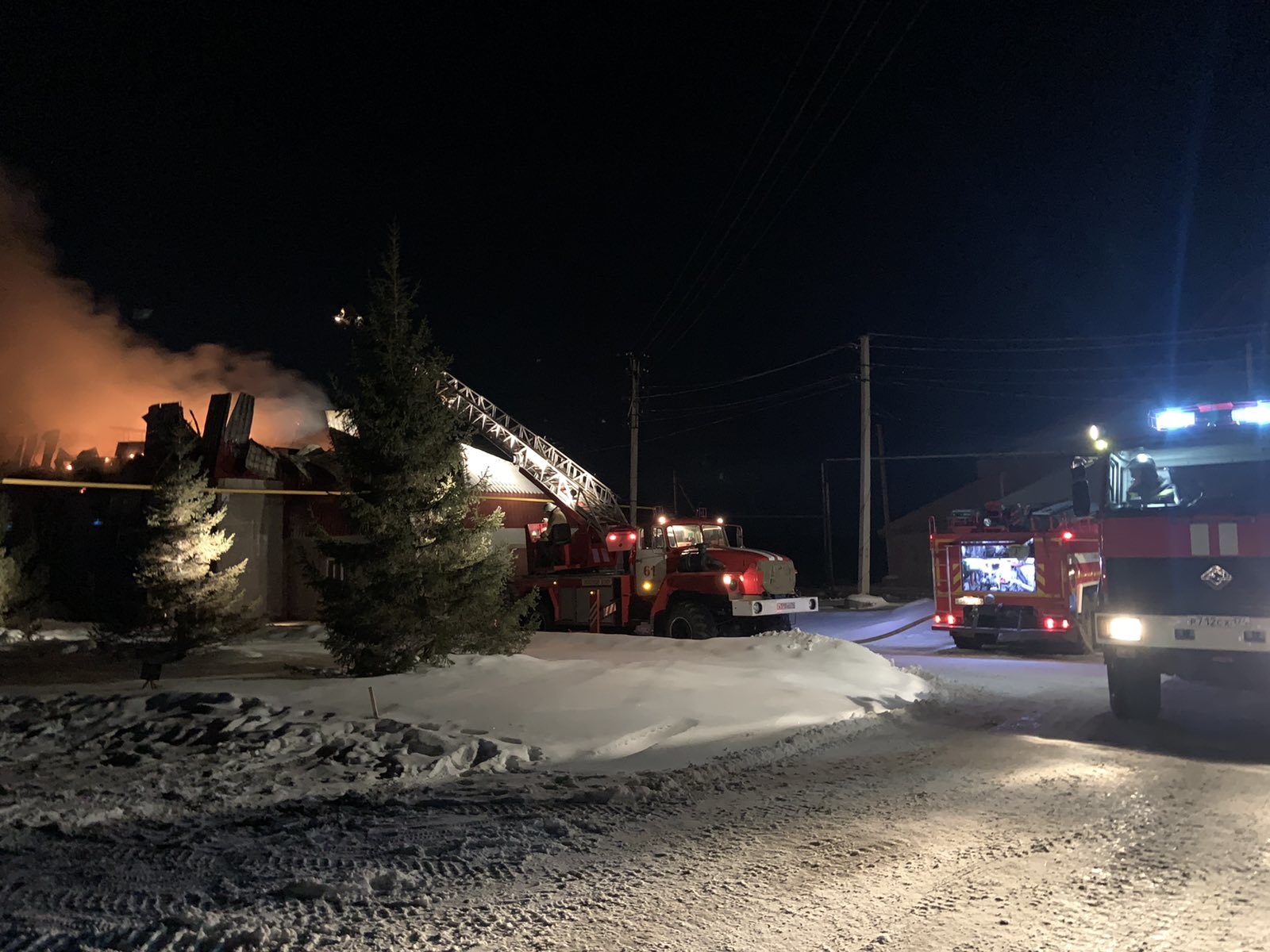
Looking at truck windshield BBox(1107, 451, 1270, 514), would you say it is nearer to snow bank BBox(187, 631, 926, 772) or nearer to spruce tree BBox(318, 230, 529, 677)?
snow bank BBox(187, 631, 926, 772)

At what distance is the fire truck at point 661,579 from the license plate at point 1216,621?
876 cm

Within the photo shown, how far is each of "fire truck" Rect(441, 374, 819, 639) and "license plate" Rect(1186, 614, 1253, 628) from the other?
876 cm

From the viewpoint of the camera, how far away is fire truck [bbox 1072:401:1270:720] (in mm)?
8234

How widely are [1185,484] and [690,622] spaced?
9.43 m

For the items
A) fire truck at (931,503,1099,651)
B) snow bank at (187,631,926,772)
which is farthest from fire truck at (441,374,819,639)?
snow bank at (187,631,926,772)

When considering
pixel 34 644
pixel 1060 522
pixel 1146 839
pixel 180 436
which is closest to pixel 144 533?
pixel 180 436

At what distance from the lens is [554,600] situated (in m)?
18.3

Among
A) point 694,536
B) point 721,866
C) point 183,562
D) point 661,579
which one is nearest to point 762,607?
point 661,579

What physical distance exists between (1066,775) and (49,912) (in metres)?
6.66

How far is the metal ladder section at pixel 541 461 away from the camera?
22984 mm

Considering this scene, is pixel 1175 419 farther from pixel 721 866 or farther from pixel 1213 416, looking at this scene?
pixel 721 866

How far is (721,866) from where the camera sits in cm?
495

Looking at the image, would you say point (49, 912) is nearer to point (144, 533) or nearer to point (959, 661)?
point (144, 533)

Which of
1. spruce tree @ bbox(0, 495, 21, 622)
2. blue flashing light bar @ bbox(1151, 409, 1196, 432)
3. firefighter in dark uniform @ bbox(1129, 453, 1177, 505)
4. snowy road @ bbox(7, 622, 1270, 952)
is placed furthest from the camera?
spruce tree @ bbox(0, 495, 21, 622)
